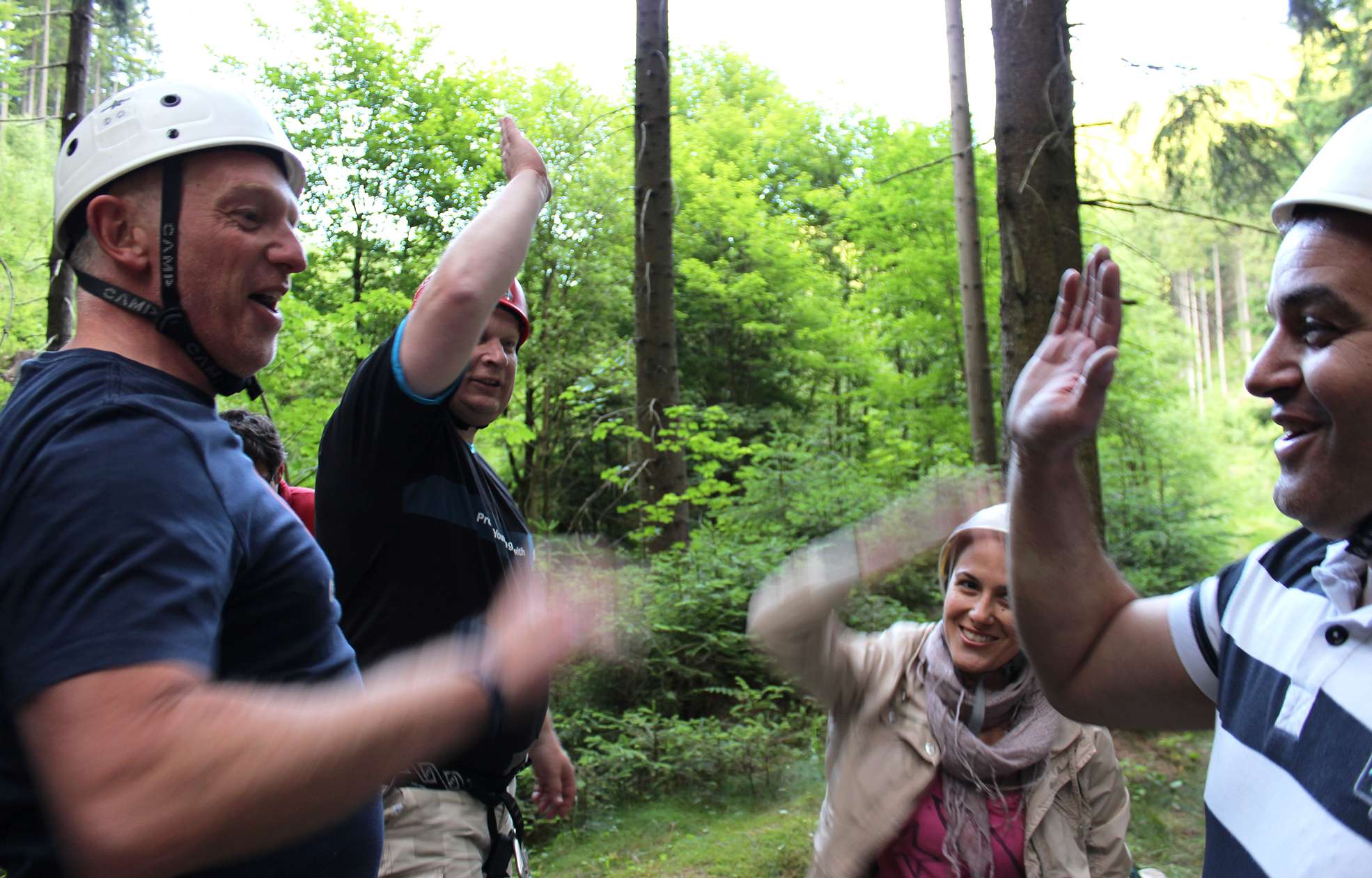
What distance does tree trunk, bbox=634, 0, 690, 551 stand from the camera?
28.5 ft

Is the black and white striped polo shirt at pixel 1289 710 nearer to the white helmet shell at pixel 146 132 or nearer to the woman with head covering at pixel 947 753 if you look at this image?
the woman with head covering at pixel 947 753

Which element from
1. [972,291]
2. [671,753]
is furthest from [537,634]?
[972,291]

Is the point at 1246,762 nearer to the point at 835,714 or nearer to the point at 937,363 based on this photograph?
the point at 835,714

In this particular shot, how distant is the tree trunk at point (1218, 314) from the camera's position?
149ft

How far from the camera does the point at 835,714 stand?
2832mm

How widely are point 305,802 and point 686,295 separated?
18.2 m

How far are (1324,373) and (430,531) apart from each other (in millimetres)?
1933

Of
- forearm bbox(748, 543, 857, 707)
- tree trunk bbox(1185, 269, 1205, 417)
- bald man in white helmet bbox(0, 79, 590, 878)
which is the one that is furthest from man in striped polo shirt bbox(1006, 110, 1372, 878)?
tree trunk bbox(1185, 269, 1205, 417)

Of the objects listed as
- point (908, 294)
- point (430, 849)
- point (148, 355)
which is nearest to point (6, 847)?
point (148, 355)

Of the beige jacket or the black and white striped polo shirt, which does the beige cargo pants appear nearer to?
the beige jacket

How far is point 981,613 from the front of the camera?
2803 mm

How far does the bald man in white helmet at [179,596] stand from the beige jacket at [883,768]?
112cm

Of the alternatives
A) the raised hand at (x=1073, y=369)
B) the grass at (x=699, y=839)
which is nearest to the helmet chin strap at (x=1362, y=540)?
the raised hand at (x=1073, y=369)

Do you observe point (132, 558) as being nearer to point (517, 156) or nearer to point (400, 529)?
point (400, 529)
